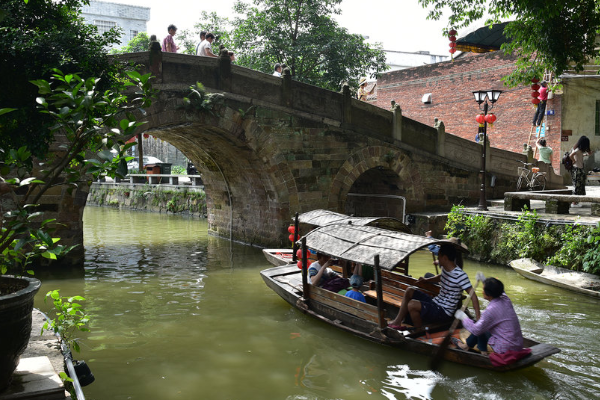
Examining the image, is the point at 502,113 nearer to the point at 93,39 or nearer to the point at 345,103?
the point at 345,103

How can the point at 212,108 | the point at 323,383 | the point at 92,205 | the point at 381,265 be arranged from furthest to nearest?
1. the point at 92,205
2. the point at 212,108
3. the point at 381,265
4. the point at 323,383

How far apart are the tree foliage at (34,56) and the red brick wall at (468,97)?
50.3 ft

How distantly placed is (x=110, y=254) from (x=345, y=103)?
7056 mm

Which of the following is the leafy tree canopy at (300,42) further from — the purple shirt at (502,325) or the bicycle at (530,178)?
the purple shirt at (502,325)

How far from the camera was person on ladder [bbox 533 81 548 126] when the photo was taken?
17.3 metres

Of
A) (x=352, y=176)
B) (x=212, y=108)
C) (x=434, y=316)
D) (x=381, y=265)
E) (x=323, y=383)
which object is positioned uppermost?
(x=212, y=108)

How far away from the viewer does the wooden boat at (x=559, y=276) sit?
8945 millimetres

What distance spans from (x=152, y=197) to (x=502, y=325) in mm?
20615

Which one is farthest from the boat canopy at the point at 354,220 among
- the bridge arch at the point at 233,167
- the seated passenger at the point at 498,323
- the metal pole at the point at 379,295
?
the bridge arch at the point at 233,167

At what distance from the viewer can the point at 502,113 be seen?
20938 millimetres

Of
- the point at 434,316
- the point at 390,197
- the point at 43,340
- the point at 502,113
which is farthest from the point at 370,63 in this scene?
the point at 43,340

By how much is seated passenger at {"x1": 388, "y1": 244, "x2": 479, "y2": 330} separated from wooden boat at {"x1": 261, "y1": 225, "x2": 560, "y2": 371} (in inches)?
4.4

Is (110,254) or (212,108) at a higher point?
(212,108)

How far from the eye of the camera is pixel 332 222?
8.49m
